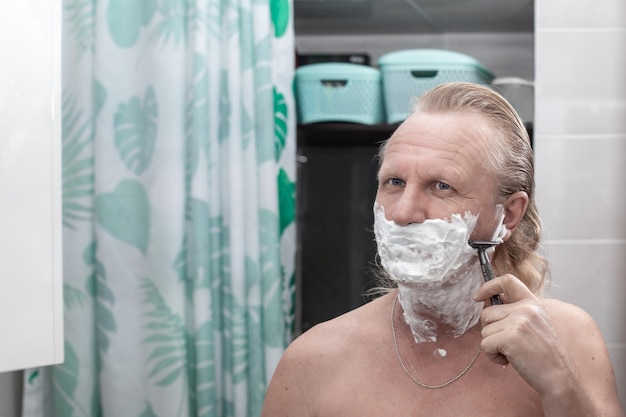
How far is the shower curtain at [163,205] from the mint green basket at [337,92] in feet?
0.67

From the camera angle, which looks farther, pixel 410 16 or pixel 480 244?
pixel 410 16

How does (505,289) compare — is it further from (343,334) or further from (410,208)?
(343,334)

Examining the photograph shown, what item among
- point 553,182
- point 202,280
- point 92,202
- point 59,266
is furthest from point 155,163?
point 553,182

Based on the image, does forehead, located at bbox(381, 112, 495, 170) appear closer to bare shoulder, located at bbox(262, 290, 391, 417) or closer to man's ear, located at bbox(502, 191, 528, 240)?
man's ear, located at bbox(502, 191, 528, 240)

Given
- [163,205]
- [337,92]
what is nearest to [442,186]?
[163,205]

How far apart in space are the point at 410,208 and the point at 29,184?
631 millimetres

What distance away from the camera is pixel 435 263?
4.09ft

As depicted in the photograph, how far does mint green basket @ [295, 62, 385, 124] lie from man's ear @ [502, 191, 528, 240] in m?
0.98

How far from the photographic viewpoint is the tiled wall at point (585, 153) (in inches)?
84.0

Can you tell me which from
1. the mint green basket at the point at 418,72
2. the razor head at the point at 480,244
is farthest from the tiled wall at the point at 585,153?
the razor head at the point at 480,244

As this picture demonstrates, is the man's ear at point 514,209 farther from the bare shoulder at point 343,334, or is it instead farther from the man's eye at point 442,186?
the bare shoulder at point 343,334

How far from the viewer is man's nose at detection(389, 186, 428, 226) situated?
123 cm

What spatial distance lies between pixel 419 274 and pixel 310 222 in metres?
1.34

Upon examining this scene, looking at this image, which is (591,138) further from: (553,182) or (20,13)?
(20,13)
